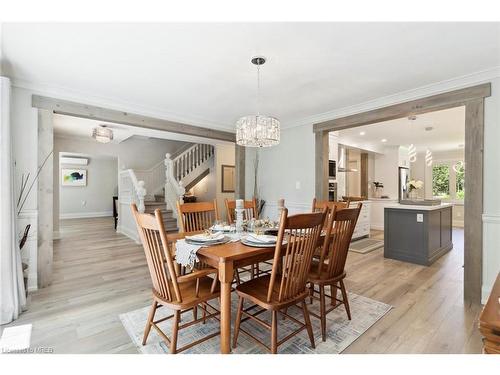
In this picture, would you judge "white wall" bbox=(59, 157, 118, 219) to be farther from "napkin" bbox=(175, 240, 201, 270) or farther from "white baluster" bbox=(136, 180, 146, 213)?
"napkin" bbox=(175, 240, 201, 270)

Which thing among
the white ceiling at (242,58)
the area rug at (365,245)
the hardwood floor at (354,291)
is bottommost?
the hardwood floor at (354,291)

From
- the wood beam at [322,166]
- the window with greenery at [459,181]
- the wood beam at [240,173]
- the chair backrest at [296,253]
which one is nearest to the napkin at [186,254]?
the chair backrest at [296,253]

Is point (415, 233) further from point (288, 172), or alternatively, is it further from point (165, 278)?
point (165, 278)

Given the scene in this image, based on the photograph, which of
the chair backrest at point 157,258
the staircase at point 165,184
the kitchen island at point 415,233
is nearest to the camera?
the chair backrest at point 157,258

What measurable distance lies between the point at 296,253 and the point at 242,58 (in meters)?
1.76

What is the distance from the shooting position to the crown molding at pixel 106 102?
9.29ft

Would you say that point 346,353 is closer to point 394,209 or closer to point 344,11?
point 344,11

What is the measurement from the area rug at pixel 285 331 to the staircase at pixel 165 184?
11.0 feet

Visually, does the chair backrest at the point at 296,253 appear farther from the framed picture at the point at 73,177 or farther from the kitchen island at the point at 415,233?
the framed picture at the point at 73,177

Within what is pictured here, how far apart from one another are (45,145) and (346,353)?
3676 millimetres

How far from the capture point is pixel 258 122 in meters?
2.59

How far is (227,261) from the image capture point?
1566mm

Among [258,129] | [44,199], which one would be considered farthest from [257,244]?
[44,199]

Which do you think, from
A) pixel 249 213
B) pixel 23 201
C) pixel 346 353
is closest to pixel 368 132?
pixel 249 213
